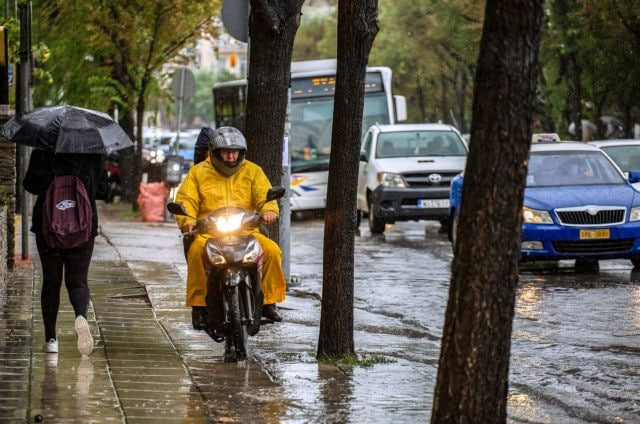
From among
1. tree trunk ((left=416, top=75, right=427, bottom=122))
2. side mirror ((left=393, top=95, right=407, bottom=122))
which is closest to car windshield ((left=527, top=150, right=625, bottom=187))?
side mirror ((left=393, top=95, right=407, bottom=122))

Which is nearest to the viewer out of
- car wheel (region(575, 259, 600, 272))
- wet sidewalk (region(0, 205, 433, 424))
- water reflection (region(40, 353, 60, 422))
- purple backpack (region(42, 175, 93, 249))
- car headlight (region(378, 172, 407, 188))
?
water reflection (region(40, 353, 60, 422))

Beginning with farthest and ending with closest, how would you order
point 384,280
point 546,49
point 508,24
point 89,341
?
point 546,49, point 384,280, point 89,341, point 508,24

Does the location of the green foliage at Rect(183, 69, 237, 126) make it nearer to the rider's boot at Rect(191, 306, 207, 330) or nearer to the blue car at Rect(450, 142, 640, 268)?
the blue car at Rect(450, 142, 640, 268)

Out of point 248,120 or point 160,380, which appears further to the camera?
point 248,120

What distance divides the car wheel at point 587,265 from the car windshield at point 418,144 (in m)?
7.31

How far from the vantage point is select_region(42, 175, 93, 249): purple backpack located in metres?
10.2

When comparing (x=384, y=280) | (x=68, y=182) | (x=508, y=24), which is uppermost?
(x=508, y=24)

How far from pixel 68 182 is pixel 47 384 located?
78.8 inches

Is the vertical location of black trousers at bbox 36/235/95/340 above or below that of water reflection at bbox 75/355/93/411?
above

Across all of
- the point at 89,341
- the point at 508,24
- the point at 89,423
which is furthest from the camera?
the point at 89,341

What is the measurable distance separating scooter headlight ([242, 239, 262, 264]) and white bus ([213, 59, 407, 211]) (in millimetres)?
19588

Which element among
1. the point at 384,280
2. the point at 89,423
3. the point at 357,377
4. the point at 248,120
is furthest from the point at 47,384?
the point at 384,280

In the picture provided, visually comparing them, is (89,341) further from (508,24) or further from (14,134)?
(508,24)

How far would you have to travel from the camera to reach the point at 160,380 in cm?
898
